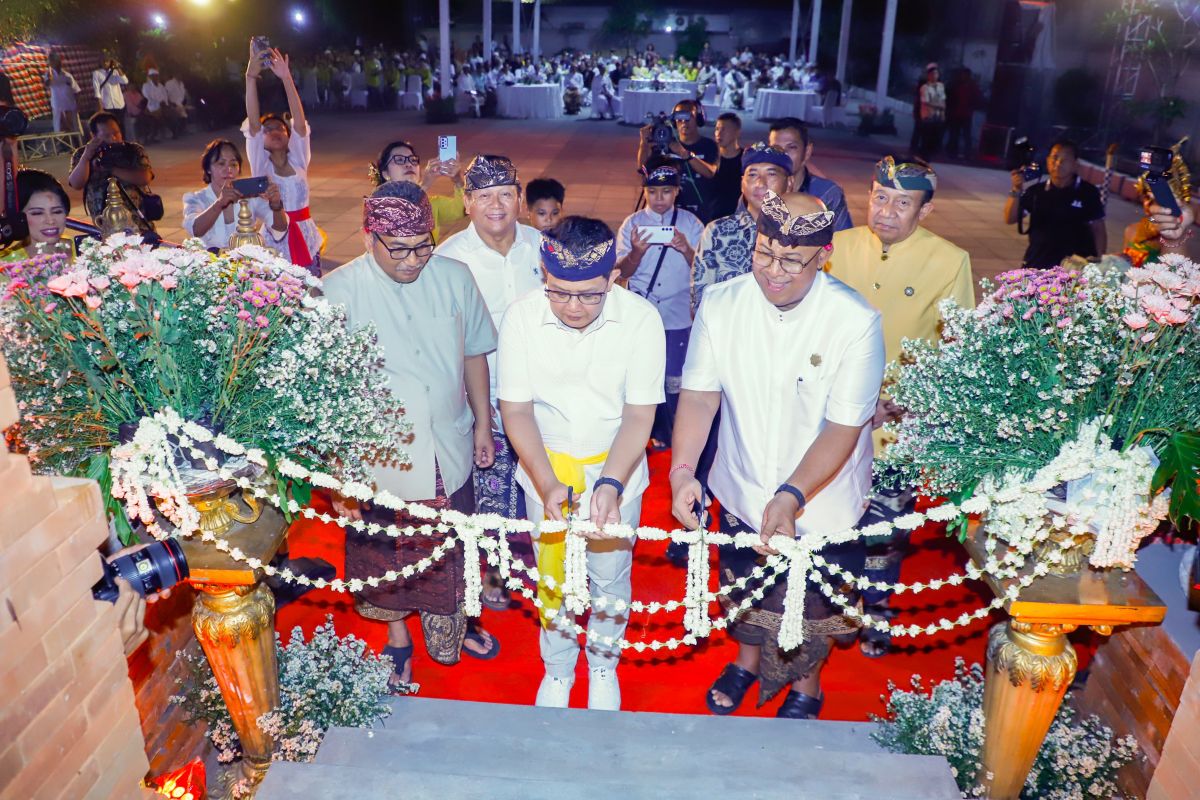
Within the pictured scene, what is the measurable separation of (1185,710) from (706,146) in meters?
5.66

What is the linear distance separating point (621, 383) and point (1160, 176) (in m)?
3.06

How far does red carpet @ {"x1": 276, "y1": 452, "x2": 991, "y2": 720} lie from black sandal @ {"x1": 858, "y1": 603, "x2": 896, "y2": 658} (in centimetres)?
3

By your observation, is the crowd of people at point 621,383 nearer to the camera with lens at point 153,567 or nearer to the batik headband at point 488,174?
the batik headband at point 488,174

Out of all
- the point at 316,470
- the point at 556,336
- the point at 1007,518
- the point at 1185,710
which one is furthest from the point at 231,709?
the point at 1185,710

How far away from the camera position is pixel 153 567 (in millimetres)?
2559

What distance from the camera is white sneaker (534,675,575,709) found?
366cm

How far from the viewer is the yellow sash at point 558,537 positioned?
3.41m

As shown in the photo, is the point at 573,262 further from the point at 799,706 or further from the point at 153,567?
the point at 799,706

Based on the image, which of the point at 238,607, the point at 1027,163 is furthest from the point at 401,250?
the point at 1027,163

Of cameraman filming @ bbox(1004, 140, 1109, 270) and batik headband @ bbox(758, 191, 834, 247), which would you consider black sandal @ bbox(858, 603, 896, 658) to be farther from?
cameraman filming @ bbox(1004, 140, 1109, 270)

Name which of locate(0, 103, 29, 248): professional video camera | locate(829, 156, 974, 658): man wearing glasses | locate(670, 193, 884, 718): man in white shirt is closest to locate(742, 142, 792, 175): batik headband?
locate(829, 156, 974, 658): man wearing glasses

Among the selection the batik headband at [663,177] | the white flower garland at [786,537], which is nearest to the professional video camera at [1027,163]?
the batik headband at [663,177]

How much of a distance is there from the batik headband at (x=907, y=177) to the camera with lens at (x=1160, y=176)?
1.15m

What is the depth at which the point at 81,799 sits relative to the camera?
6.83 feet
